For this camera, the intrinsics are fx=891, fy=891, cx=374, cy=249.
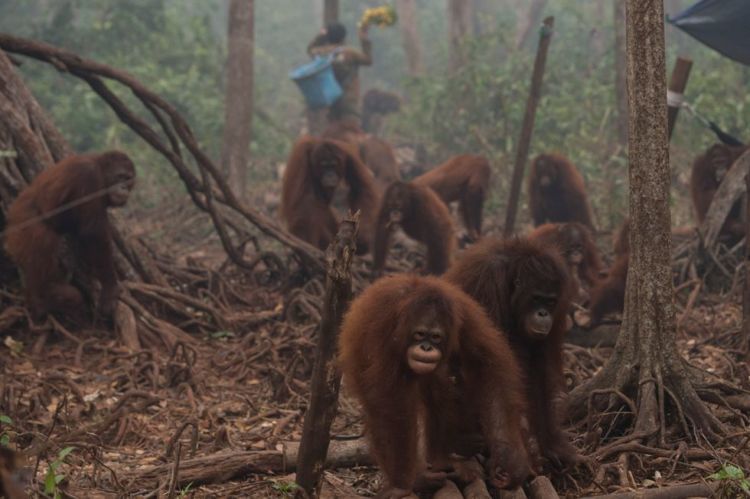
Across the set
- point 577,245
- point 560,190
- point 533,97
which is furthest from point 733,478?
point 560,190

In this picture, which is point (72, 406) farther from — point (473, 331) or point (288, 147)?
point (288, 147)

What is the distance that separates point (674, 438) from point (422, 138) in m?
11.1

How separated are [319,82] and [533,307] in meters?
9.50

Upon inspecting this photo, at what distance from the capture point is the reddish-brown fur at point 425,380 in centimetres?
354

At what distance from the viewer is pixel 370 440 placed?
12.1 ft

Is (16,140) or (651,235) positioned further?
(16,140)

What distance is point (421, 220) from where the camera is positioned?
822cm

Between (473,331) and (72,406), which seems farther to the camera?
(72,406)

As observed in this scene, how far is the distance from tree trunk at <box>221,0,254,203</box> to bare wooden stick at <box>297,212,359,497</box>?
8.23 m

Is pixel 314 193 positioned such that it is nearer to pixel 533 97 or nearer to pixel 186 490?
pixel 533 97

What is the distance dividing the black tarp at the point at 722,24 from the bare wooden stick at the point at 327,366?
4.78 metres

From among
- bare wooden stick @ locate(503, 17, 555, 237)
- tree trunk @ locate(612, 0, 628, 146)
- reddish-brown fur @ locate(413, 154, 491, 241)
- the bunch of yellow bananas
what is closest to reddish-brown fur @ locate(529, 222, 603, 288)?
bare wooden stick @ locate(503, 17, 555, 237)

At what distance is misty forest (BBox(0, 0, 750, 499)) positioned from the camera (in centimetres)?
367

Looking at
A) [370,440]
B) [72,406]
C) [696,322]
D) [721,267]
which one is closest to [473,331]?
[370,440]
